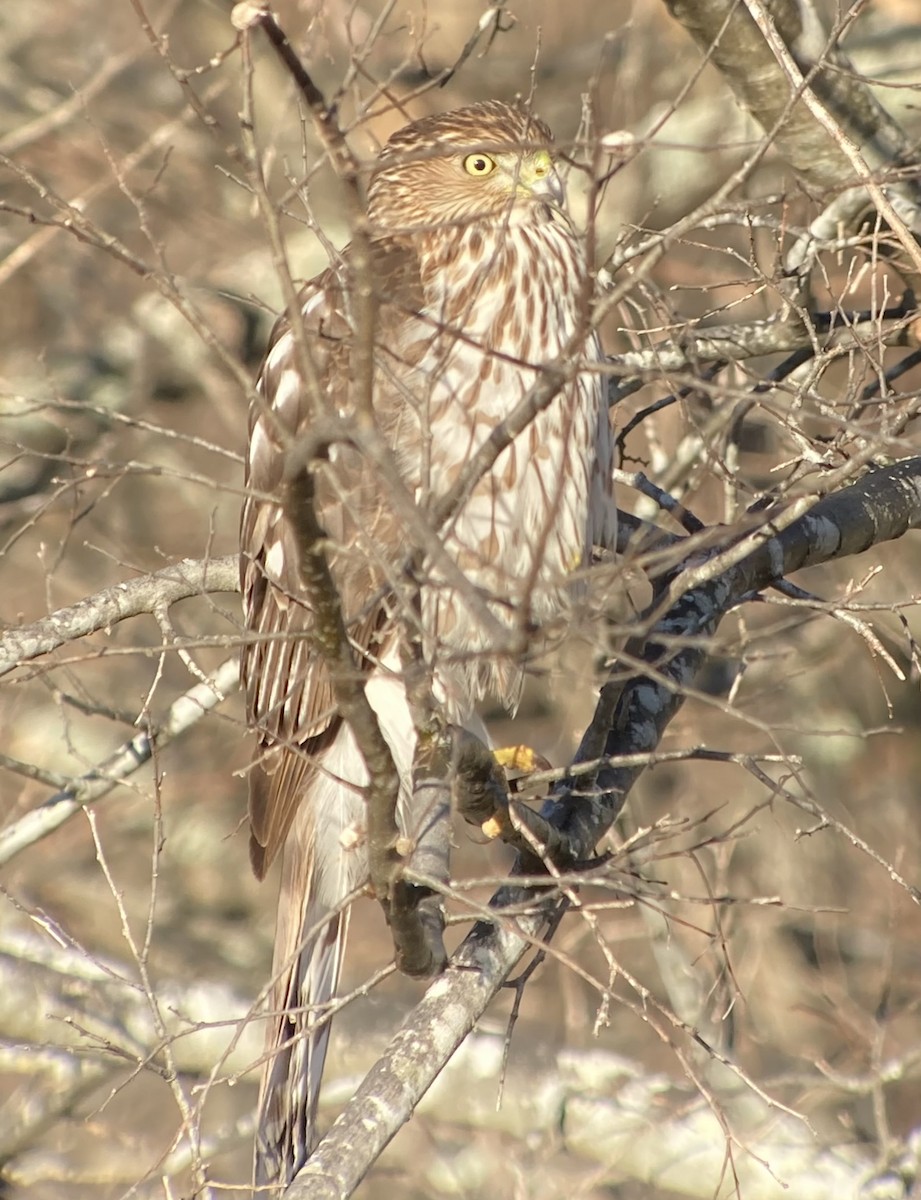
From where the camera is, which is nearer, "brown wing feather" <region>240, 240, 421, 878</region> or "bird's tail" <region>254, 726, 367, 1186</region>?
"brown wing feather" <region>240, 240, 421, 878</region>

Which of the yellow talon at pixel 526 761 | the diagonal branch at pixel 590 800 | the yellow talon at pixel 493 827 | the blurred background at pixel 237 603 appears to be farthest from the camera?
the blurred background at pixel 237 603

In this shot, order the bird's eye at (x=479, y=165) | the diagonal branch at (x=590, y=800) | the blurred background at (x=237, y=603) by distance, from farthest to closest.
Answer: the blurred background at (x=237, y=603)
the bird's eye at (x=479, y=165)
the diagonal branch at (x=590, y=800)

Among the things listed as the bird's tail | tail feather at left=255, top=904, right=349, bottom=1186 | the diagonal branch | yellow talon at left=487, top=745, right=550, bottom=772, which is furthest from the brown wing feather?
the diagonal branch

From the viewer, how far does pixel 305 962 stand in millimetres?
3971

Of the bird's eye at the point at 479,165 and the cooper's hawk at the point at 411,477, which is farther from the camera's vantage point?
the bird's eye at the point at 479,165

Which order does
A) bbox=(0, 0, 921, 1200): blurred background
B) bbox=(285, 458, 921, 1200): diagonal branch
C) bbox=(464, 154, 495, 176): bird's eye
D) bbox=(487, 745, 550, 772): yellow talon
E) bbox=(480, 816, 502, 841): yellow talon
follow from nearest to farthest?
bbox=(285, 458, 921, 1200): diagonal branch → bbox=(480, 816, 502, 841): yellow talon → bbox=(487, 745, 550, 772): yellow talon → bbox=(464, 154, 495, 176): bird's eye → bbox=(0, 0, 921, 1200): blurred background

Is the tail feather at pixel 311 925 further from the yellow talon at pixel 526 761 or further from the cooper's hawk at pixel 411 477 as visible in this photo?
the yellow talon at pixel 526 761

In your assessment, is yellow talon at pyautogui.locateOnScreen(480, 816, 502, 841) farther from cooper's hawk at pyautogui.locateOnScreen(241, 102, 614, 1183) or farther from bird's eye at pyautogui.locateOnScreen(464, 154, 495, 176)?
bird's eye at pyautogui.locateOnScreen(464, 154, 495, 176)

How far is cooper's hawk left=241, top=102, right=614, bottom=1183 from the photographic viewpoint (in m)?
3.57

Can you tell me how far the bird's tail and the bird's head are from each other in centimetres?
129

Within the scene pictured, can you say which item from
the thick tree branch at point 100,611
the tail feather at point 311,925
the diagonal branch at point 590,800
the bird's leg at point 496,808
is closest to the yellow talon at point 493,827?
the bird's leg at point 496,808

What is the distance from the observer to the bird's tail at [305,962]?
3.81 m

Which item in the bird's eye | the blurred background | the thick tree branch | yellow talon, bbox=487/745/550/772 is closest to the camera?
the thick tree branch

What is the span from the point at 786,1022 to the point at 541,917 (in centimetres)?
555
